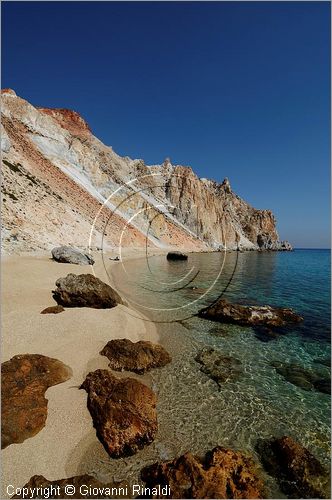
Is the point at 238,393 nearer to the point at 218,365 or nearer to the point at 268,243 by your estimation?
the point at 218,365

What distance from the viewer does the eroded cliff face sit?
131ft

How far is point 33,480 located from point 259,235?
162562 mm

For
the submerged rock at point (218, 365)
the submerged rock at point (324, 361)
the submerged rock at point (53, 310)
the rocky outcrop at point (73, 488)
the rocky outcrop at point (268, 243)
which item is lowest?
the submerged rock at point (324, 361)

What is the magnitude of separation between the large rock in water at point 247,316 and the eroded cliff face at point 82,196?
5.09 meters

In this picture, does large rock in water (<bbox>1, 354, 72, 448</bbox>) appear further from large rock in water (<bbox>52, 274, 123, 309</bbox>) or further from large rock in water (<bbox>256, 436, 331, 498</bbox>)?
large rock in water (<bbox>256, 436, 331, 498</bbox>)

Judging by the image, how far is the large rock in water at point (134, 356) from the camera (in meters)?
11.2

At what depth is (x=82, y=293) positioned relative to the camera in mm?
16062

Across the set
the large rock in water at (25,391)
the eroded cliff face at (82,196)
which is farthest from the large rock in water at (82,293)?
the eroded cliff face at (82,196)

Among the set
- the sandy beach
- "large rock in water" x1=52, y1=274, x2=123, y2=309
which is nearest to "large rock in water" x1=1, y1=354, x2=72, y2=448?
the sandy beach

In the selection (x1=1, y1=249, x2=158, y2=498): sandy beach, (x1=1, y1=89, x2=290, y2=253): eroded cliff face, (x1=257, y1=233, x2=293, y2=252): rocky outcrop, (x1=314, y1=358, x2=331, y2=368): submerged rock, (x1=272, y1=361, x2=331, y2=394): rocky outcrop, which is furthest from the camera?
(x1=257, y1=233, x2=293, y2=252): rocky outcrop

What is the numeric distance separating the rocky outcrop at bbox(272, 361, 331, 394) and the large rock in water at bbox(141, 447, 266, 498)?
5780 mm

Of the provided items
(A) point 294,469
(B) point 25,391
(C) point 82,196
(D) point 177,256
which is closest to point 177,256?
(D) point 177,256

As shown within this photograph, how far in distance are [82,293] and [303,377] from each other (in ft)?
39.8

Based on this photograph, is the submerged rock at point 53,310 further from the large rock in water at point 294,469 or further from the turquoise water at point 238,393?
the large rock in water at point 294,469
